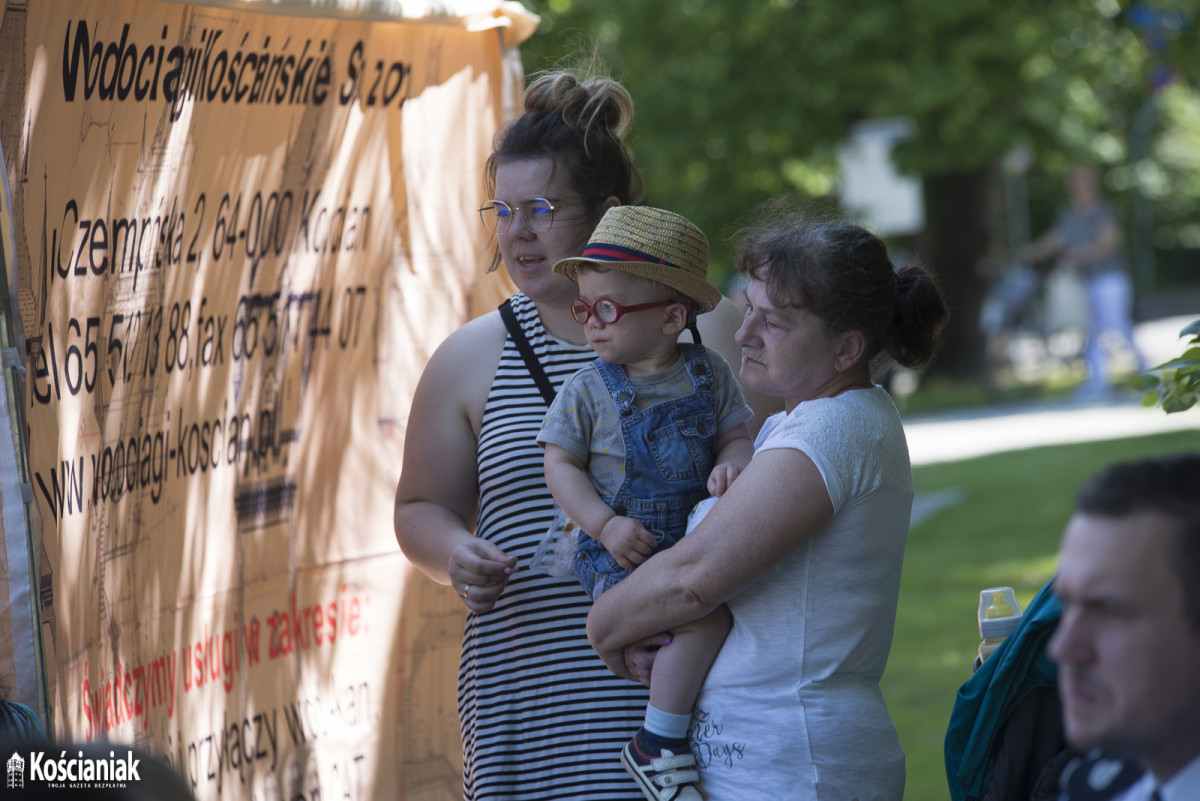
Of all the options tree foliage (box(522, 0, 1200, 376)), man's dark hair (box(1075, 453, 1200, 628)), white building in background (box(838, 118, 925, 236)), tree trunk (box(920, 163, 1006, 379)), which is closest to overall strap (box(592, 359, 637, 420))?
man's dark hair (box(1075, 453, 1200, 628))

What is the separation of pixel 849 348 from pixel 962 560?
6141 millimetres

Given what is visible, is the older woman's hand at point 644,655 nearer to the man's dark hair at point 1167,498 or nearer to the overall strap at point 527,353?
the overall strap at point 527,353

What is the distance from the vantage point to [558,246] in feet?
9.31

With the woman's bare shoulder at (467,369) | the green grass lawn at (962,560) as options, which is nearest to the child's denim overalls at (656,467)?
the woman's bare shoulder at (467,369)

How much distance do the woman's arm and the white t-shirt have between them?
2.51 feet

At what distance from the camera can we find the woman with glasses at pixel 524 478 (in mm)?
2756

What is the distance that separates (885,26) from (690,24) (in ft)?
8.51

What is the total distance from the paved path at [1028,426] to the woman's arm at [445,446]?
8.78 m

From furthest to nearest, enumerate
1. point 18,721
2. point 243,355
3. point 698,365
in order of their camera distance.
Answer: point 243,355
point 698,365
point 18,721

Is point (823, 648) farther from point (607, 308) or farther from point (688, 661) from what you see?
point (607, 308)

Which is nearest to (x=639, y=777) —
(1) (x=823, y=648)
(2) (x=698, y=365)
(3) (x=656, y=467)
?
(1) (x=823, y=648)

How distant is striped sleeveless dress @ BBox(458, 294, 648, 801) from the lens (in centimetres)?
275

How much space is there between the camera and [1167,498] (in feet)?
5.02

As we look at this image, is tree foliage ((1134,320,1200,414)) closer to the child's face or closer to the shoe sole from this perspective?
the child's face
